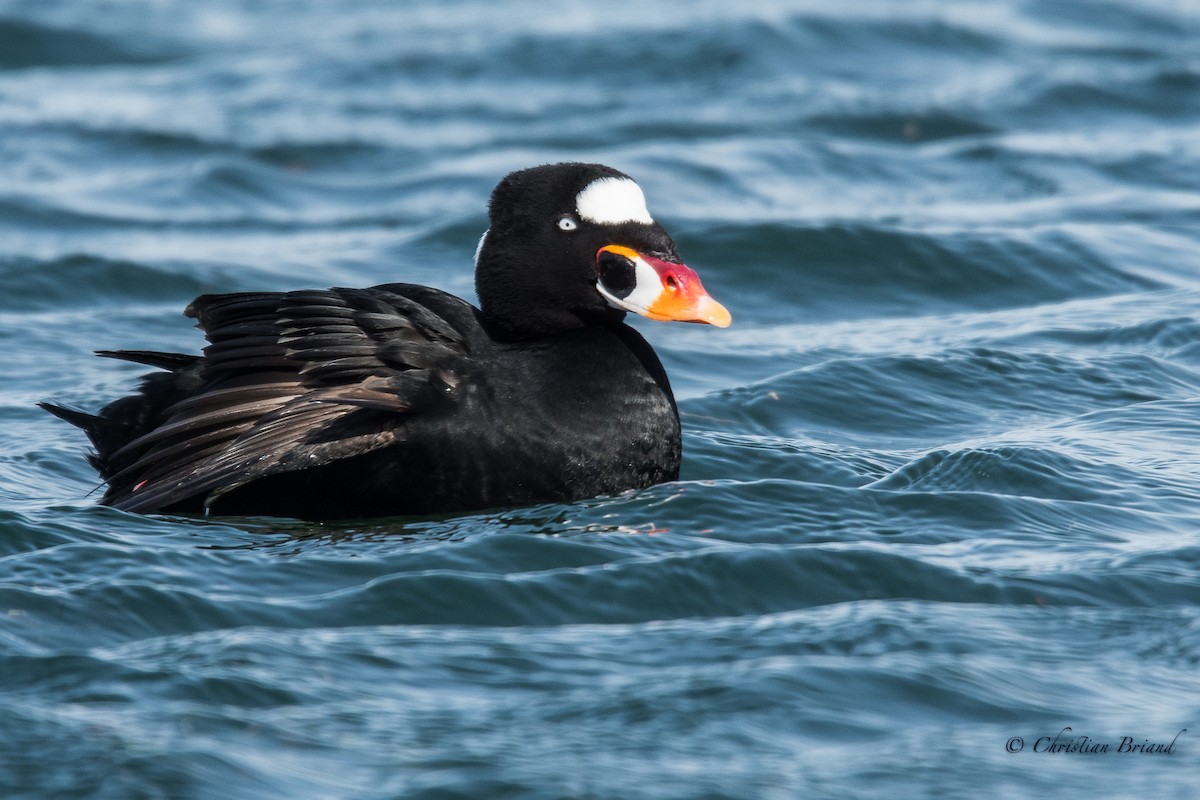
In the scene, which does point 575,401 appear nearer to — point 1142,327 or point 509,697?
point 509,697

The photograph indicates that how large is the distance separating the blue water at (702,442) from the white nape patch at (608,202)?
3.09ft

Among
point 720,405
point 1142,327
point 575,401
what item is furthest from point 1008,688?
point 1142,327

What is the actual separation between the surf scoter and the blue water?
14 centimetres

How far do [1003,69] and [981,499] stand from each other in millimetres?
10022

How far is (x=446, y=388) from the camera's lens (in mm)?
5453

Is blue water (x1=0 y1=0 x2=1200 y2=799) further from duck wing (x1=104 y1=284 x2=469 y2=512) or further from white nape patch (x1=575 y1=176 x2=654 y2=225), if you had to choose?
white nape patch (x1=575 y1=176 x2=654 y2=225)

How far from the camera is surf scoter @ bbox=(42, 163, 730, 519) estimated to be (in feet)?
17.7

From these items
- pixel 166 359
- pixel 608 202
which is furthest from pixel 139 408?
pixel 608 202

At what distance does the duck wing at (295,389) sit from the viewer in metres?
5.36

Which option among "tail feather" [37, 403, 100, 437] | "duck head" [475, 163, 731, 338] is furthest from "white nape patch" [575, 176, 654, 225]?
"tail feather" [37, 403, 100, 437]

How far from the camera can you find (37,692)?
173 inches

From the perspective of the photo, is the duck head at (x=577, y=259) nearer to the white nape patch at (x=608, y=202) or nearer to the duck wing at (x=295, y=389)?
the white nape patch at (x=608, y=202)

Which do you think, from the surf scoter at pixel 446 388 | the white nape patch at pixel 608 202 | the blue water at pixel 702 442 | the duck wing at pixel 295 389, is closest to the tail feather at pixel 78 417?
the surf scoter at pixel 446 388

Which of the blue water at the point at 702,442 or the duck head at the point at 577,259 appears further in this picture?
the duck head at the point at 577,259
